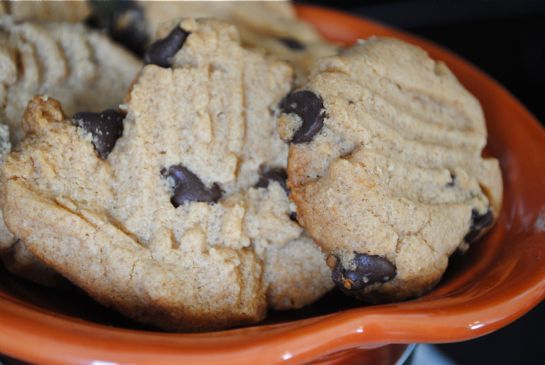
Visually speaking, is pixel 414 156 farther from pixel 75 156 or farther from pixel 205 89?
pixel 75 156

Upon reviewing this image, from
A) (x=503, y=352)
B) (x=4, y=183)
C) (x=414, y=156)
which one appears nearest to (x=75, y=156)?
(x=4, y=183)

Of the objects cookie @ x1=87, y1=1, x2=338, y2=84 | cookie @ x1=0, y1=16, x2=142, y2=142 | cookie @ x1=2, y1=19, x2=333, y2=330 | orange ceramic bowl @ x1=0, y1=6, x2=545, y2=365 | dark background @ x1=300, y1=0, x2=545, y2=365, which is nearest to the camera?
orange ceramic bowl @ x1=0, y1=6, x2=545, y2=365

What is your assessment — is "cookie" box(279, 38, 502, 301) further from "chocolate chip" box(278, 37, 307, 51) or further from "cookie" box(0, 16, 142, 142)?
"cookie" box(0, 16, 142, 142)

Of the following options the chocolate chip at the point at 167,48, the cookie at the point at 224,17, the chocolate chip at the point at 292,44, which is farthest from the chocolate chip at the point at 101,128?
the chocolate chip at the point at 292,44

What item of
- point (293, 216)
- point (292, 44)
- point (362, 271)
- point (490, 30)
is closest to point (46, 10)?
point (292, 44)

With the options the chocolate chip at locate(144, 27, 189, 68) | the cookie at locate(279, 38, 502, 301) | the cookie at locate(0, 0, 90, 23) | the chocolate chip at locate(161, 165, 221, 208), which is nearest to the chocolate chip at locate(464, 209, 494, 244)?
the cookie at locate(279, 38, 502, 301)

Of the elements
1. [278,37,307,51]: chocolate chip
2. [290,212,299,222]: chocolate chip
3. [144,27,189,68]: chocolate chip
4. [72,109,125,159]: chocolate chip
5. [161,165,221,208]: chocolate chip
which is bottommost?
[290,212,299,222]: chocolate chip

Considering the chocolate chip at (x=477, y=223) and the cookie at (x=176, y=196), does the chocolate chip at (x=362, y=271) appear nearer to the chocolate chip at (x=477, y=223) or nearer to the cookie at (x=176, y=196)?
the cookie at (x=176, y=196)
